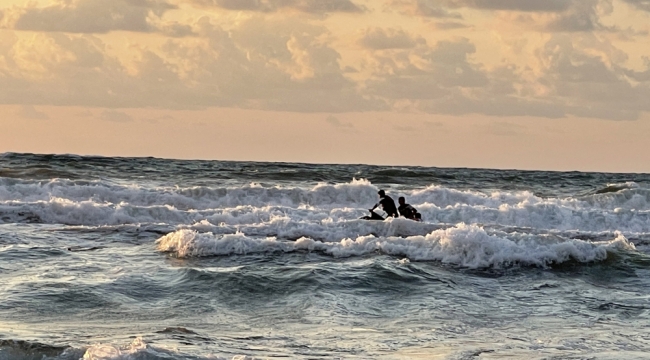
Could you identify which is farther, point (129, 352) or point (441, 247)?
point (441, 247)

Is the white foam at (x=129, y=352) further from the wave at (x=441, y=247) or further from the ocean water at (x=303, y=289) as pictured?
the wave at (x=441, y=247)

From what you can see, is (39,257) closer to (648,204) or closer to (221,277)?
(221,277)

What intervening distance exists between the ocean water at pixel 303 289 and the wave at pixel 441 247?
0.12 ft

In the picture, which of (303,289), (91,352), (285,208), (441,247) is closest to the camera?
(91,352)

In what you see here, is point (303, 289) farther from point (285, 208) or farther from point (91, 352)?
point (285, 208)

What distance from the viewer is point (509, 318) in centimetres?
1361

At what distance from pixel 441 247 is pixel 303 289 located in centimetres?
482

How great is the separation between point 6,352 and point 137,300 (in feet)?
13.1

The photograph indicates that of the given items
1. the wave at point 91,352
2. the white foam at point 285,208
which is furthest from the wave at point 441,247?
the wave at point 91,352

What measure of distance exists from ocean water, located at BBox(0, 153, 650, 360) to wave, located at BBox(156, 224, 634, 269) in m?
0.04

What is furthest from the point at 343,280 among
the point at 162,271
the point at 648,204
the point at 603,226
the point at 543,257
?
the point at 648,204

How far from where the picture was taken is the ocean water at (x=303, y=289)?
11312mm

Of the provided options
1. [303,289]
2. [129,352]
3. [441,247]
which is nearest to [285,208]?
[441,247]

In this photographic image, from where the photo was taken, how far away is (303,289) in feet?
49.8
